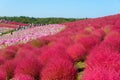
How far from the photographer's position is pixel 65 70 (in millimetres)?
8281

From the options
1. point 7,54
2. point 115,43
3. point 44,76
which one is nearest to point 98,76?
point 44,76

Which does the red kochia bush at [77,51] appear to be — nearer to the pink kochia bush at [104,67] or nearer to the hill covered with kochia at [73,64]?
the hill covered with kochia at [73,64]

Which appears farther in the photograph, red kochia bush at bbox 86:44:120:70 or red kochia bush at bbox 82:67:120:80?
red kochia bush at bbox 86:44:120:70

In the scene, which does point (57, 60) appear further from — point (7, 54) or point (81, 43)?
point (7, 54)

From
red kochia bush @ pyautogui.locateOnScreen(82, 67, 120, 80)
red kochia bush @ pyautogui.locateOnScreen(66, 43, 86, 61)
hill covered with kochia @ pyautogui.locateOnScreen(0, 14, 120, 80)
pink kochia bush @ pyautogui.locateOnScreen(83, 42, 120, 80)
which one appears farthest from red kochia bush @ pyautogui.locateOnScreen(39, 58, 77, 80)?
red kochia bush @ pyautogui.locateOnScreen(66, 43, 86, 61)

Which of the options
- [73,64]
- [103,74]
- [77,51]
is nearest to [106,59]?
[73,64]

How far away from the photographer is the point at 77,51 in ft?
39.8

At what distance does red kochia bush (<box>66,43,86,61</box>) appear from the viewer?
1196 centimetres

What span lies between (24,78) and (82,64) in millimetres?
→ 4431

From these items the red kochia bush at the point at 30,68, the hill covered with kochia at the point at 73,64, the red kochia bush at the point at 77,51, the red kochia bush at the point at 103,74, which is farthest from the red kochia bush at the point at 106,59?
the red kochia bush at the point at 77,51

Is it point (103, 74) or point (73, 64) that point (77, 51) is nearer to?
point (73, 64)

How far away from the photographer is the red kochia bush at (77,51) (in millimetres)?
11960

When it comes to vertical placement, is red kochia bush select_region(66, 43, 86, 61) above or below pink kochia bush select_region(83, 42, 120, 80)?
below

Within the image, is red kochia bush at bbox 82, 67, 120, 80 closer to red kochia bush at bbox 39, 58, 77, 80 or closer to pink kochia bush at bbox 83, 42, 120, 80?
pink kochia bush at bbox 83, 42, 120, 80
